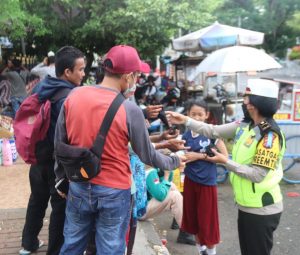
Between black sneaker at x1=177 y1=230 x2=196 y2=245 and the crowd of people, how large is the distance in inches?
14.9

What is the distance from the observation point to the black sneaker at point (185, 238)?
4.58 meters

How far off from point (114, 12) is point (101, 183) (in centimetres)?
829

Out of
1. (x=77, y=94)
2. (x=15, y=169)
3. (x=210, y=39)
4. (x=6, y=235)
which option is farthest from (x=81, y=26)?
(x=77, y=94)

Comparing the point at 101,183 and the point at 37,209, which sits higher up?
the point at 101,183

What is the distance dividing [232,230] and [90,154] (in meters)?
3.13

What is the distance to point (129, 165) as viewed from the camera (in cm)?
267

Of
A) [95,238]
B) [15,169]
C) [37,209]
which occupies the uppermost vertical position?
[95,238]

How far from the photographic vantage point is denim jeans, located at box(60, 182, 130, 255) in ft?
8.43

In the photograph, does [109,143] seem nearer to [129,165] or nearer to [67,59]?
[129,165]

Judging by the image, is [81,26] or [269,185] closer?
[269,185]

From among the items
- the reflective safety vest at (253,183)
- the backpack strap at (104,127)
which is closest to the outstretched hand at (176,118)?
the reflective safety vest at (253,183)

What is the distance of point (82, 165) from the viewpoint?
245 cm

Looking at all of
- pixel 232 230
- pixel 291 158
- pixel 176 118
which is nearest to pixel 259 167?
pixel 176 118

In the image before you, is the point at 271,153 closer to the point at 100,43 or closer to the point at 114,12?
the point at 114,12
